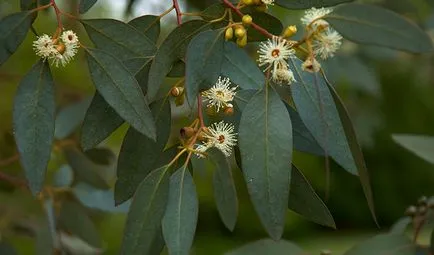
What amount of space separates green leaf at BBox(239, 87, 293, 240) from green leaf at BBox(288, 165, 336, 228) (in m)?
0.09

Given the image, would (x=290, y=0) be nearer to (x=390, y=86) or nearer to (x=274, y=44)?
(x=274, y=44)

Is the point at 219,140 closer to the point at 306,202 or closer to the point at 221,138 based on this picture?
the point at 221,138

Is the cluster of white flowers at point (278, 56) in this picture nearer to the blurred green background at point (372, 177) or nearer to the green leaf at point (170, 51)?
the green leaf at point (170, 51)

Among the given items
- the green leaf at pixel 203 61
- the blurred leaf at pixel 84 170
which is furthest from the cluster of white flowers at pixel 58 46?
the blurred leaf at pixel 84 170

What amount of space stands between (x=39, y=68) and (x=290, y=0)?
0.28 m

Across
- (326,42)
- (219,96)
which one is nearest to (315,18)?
(326,42)

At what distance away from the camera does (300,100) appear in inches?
33.7

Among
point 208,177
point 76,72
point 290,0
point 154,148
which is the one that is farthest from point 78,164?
point 208,177

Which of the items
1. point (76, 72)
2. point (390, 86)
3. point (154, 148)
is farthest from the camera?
point (390, 86)

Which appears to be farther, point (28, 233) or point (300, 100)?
point (28, 233)

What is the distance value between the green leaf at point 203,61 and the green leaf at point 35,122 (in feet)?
0.51

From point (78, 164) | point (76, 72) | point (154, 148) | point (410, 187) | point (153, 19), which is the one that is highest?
point (153, 19)

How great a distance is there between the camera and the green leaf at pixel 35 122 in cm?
84

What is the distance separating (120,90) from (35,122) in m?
0.10
